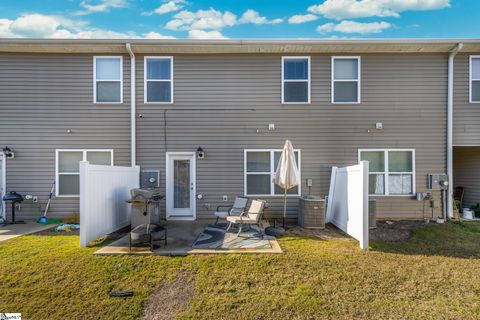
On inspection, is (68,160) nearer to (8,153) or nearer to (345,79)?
(8,153)

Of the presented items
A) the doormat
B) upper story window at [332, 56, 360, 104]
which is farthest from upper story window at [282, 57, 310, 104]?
the doormat

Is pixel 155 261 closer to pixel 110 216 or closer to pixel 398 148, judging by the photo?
pixel 110 216

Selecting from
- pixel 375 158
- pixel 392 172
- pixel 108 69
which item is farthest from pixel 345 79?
pixel 108 69

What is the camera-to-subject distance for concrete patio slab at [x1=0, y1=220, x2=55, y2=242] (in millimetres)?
5884

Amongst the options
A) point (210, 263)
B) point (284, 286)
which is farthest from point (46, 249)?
point (284, 286)

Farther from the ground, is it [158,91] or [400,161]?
[158,91]

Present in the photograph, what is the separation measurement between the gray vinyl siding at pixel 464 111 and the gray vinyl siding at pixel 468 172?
0.94m

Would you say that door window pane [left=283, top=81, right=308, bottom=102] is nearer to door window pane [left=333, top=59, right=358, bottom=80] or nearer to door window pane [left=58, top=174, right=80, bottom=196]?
door window pane [left=333, top=59, right=358, bottom=80]

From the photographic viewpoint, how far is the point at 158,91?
760 cm

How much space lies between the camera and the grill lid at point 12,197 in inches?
271

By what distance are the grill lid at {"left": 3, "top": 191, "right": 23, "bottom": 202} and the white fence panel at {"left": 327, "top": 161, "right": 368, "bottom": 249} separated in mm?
9165

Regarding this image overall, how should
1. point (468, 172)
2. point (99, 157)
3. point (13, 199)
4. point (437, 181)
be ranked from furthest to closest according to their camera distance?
point (468, 172), point (99, 157), point (437, 181), point (13, 199)

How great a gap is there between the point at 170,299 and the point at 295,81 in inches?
265

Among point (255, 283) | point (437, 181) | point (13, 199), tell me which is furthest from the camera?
point (437, 181)
